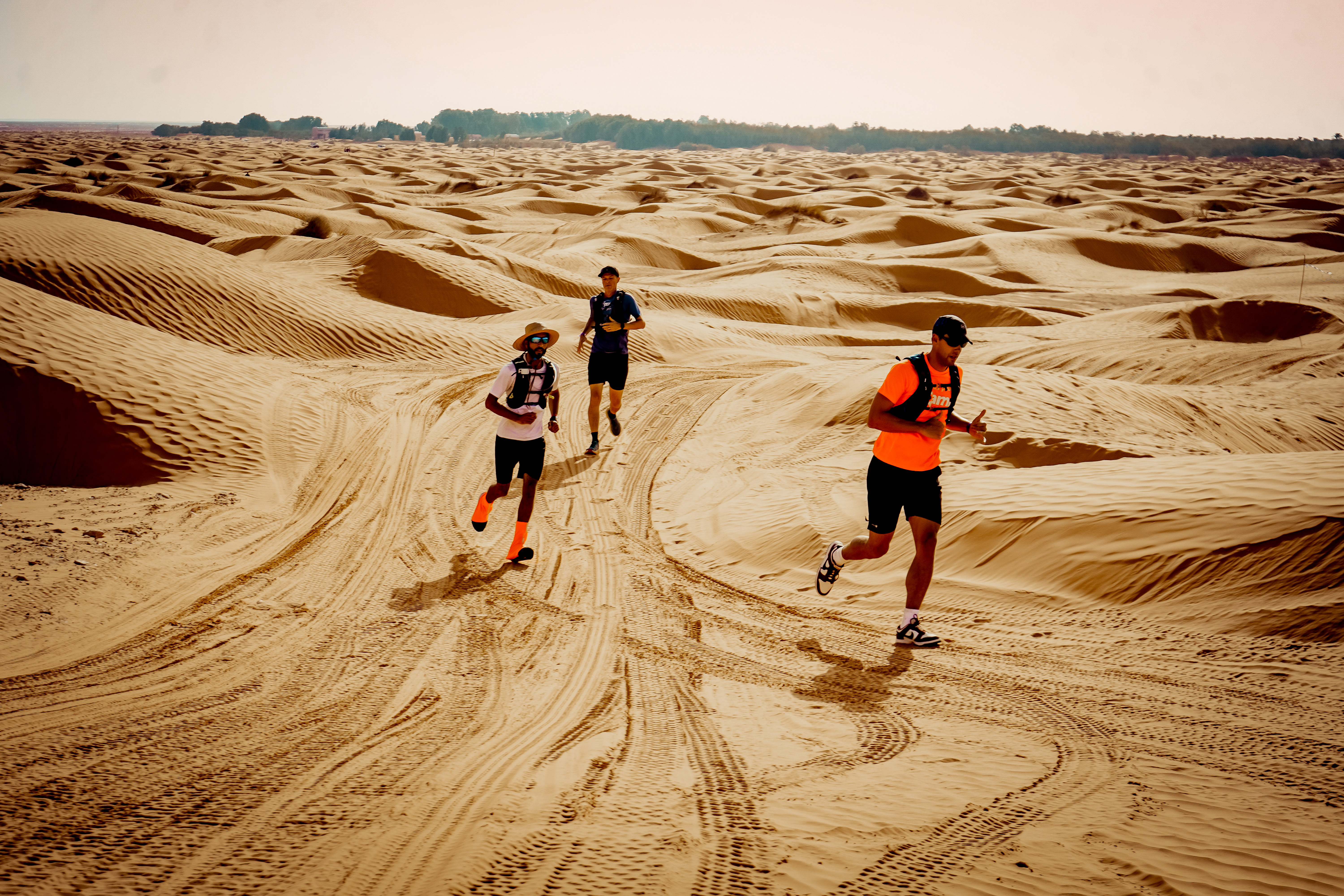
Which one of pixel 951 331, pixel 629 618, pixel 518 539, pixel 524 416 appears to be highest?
pixel 951 331

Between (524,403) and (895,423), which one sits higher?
(895,423)

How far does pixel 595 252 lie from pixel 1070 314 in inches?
587

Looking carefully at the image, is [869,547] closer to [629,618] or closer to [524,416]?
[629,618]

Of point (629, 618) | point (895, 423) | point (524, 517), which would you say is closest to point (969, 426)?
point (895, 423)

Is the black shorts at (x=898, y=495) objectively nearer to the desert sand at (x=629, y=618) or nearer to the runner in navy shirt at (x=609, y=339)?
the desert sand at (x=629, y=618)

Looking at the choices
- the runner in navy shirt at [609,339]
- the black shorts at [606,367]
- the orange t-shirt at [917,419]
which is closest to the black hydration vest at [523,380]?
the runner in navy shirt at [609,339]

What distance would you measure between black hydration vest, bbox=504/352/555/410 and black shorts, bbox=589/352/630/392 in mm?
2886

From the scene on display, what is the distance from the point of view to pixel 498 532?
757 centimetres

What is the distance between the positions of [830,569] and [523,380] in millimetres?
2803

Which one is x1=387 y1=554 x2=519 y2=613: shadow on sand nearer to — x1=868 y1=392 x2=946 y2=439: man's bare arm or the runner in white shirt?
the runner in white shirt

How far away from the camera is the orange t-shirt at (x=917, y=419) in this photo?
16.4 feet

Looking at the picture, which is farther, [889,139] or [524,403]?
[889,139]

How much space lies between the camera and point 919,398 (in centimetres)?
500

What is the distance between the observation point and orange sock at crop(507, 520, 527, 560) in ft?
22.5
